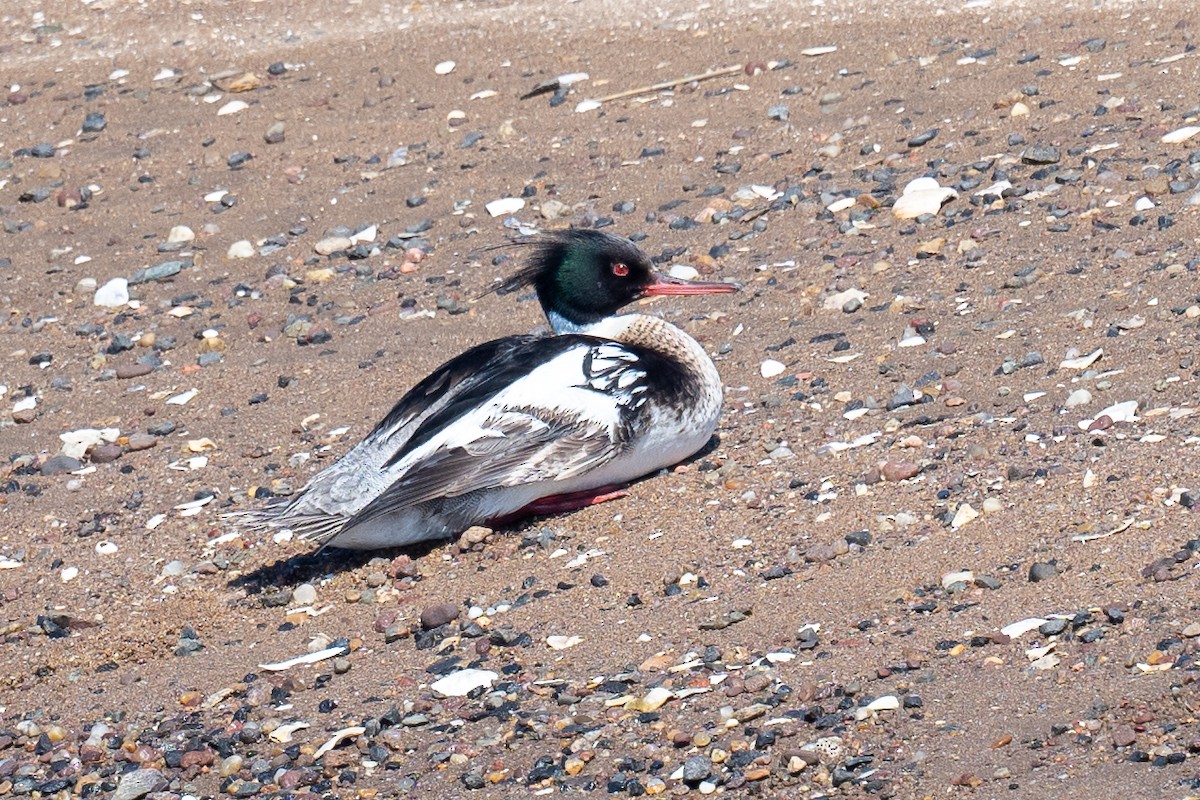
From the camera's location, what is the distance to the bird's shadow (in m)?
5.67

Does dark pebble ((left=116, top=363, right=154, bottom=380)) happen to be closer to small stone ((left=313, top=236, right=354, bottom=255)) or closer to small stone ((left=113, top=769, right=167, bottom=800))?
small stone ((left=313, top=236, right=354, bottom=255))

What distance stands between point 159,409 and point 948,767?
444cm

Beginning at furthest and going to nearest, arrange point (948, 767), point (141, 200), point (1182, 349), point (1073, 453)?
point (141, 200) < point (1182, 349) < point (1073, 453) < point (948, 767)

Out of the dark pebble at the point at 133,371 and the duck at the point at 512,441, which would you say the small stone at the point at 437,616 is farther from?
the dark pebble at the point at 133,371

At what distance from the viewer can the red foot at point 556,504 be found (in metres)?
5.82

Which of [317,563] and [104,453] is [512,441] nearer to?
[317,563]

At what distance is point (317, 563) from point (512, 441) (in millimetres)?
820

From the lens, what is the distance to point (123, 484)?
6.54 metres

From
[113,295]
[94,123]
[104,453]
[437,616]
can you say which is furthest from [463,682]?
[94,123]

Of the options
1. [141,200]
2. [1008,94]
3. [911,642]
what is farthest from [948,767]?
[141,200]

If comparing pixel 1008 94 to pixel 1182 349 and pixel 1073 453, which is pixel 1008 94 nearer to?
pixel 1182 349

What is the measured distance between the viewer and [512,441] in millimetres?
5695

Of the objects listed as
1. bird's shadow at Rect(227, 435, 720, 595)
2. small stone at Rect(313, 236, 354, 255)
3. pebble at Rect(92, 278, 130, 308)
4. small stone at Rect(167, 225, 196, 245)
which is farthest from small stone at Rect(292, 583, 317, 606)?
small stone at Rect(167, 225, 196, 245)

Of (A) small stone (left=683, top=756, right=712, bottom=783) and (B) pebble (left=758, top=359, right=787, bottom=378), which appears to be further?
(B) pebble (left=758, top=359, right=787, bottom=378)
